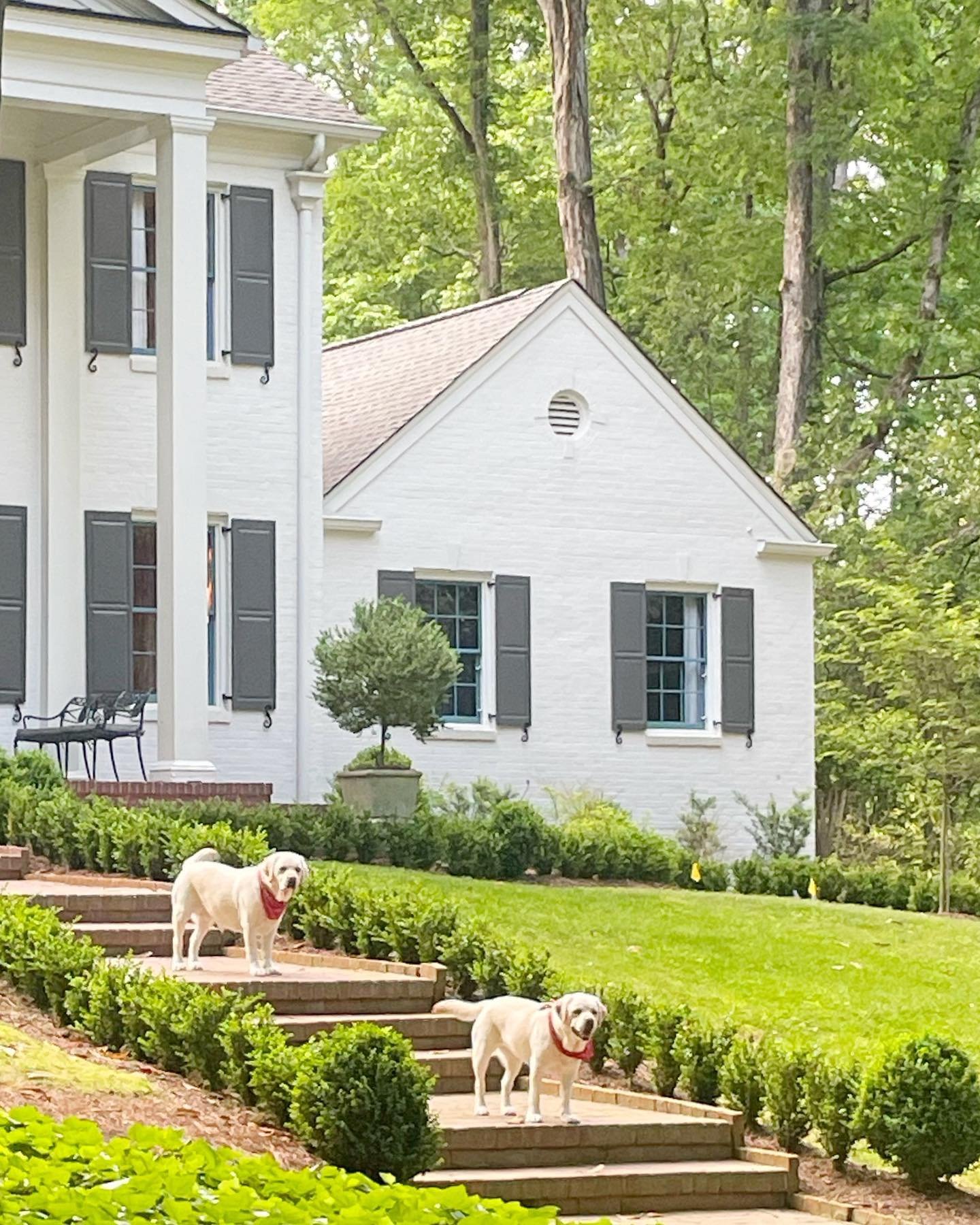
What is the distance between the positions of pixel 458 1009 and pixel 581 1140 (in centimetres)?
170

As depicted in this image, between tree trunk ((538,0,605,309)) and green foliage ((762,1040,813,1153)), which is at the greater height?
tree trunk ((538,0,605,309))

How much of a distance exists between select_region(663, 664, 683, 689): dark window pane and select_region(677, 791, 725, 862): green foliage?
1.13m

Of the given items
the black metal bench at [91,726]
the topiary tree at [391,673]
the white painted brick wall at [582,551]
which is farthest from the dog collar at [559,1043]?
the white painted brick wall at [582,551]

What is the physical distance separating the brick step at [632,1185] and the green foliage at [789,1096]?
0.34 metres

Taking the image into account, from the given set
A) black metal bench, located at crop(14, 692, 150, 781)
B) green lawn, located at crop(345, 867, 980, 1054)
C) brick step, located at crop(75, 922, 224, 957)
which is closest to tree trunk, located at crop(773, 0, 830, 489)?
black metal bench, located at crop(14, 692, 150, 781)

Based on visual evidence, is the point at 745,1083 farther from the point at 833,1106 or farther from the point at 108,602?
the point at 108,602

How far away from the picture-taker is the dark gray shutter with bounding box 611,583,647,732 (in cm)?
2475

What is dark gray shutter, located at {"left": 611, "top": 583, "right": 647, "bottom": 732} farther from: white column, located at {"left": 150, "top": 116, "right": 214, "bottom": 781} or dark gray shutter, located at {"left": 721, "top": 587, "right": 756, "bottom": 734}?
white column, located at {"left": 150, "top": 116, "right": 214, "bottom": 781}

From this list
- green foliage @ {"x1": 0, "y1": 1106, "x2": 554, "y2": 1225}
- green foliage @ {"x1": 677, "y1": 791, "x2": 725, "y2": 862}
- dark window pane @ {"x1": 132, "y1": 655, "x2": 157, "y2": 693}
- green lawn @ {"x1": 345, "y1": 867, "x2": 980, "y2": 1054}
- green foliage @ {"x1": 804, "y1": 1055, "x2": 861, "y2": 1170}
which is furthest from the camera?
green foliage @ {"x1": 677, "y1": 791, "x2": 725, "y2": 862}

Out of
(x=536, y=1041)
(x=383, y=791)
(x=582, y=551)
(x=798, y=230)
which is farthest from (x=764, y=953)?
(x=798, y=230)

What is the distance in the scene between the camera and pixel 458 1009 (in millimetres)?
12023

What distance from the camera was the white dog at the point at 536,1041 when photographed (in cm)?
996

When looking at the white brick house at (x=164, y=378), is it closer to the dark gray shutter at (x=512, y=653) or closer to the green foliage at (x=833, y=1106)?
the dark gray shutter at (x=512, y=653)

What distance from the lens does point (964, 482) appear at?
3039cm
